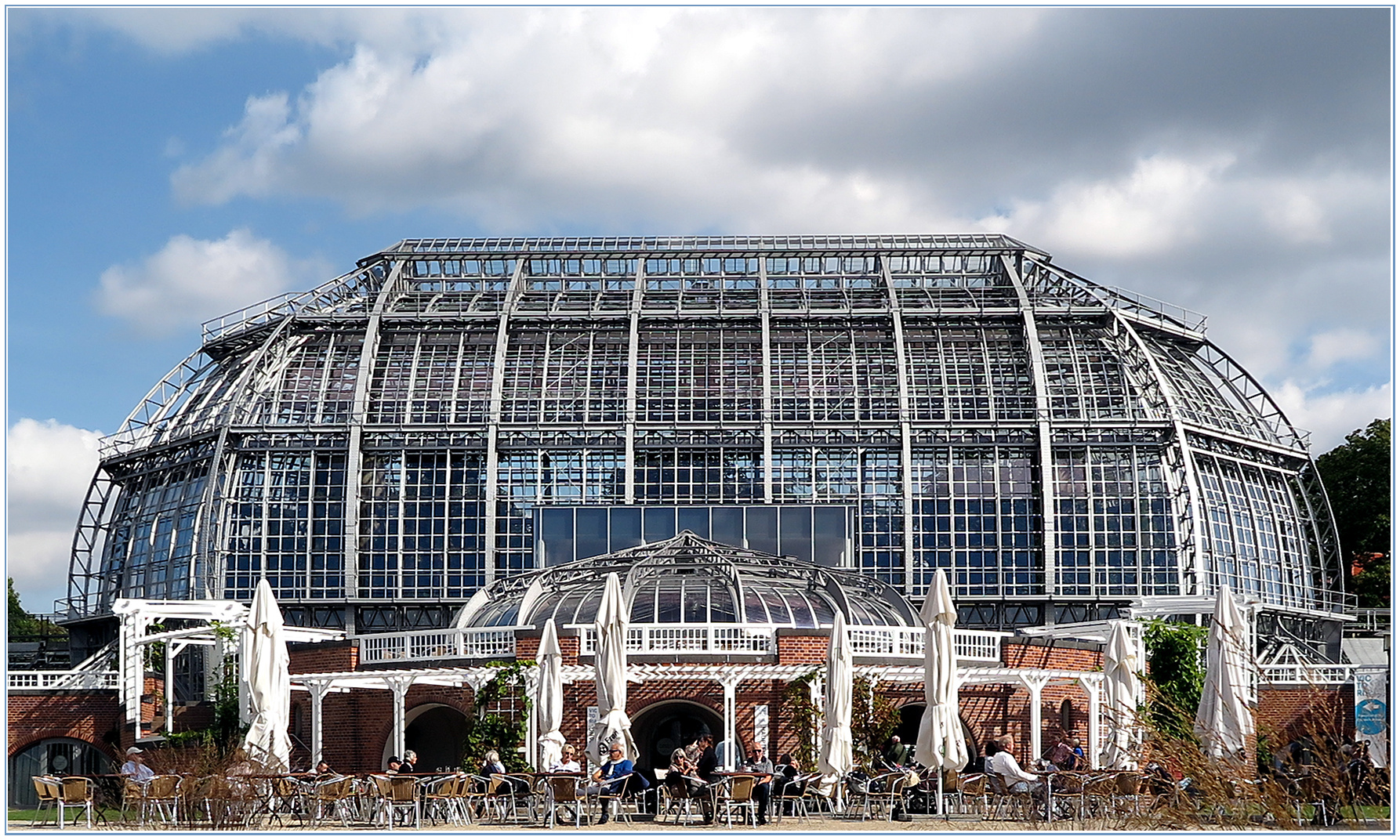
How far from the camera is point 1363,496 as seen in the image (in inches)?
2657

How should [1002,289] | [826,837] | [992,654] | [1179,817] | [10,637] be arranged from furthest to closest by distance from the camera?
[10,637] → [1002,289] → [992,654] → [826,837] → [1179,817]

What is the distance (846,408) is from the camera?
5500 cm

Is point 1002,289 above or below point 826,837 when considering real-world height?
above

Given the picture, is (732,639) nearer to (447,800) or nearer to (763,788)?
(763,788)

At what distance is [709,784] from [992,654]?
17364 millimetres

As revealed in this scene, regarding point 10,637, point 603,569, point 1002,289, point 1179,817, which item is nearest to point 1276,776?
point 1179,817

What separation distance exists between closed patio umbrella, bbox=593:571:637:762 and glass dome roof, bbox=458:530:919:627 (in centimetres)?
778

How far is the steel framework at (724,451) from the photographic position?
175 ft

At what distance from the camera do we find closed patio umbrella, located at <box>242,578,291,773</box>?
33.6 metres

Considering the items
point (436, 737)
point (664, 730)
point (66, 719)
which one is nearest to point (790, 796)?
point (664, 730)

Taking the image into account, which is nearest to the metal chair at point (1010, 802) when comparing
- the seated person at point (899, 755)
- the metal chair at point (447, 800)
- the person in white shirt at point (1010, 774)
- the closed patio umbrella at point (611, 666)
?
the person in white shirt at point (1010, 774)

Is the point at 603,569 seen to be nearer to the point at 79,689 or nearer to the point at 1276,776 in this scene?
the point at 79,689

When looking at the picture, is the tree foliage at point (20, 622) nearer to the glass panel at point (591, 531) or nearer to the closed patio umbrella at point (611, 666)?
the glass panel at point (591, 531)

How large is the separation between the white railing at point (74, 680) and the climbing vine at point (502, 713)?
47.4 ft
